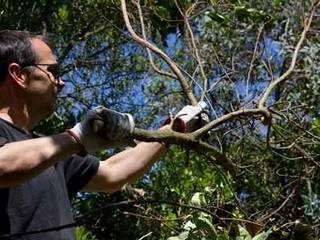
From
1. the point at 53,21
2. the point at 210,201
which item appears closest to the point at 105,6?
the point at 53,21

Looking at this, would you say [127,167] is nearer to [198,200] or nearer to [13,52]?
[198,200]

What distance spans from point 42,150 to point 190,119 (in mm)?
645

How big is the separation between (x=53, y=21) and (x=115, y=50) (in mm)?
688

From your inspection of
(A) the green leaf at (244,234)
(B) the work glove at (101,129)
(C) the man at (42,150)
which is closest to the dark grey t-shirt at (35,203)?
(C) the man at (42,150)

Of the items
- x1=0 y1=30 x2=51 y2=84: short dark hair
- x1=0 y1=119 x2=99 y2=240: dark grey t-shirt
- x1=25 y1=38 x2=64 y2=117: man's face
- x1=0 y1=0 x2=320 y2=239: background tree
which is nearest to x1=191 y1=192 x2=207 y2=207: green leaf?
x1=0 y1=0 x2=320 y2=239: background tree

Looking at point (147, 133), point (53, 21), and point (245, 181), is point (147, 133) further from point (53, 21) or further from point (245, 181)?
point (53, 21)

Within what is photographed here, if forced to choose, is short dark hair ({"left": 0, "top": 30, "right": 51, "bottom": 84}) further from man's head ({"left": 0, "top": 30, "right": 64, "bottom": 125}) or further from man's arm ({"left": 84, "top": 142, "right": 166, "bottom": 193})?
man's arm ({"left": 84, "top": 142, "right": 166, "bottom": 193})

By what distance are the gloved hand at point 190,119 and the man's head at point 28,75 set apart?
360 millimetres

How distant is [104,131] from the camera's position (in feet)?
6.34

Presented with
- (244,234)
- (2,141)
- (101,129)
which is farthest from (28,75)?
(244,234)

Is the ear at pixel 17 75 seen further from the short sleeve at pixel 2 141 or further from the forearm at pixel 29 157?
the forearm at pixel 29 157

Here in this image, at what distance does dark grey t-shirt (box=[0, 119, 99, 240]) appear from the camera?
81.7 inches

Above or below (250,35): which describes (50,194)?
above

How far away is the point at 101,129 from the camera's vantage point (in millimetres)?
1931
